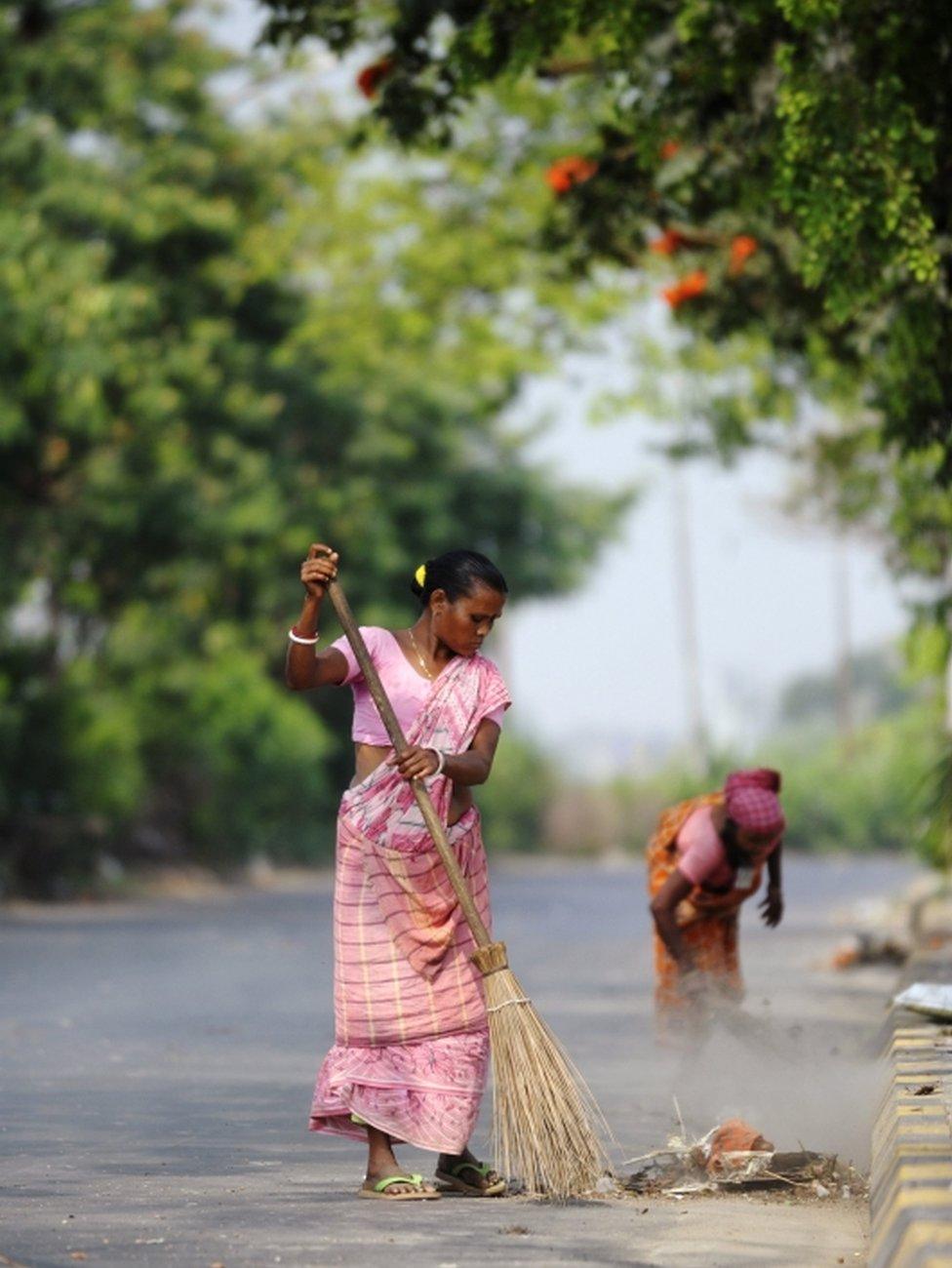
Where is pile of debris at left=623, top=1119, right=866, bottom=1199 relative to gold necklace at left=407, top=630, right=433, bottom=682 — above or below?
below

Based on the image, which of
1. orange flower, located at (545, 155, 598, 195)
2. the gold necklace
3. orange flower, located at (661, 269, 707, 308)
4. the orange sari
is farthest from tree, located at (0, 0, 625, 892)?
the gold necklace

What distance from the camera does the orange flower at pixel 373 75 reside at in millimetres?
11922

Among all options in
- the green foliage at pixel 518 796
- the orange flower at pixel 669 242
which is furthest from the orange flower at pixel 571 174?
the green foliage at pixel 518 796

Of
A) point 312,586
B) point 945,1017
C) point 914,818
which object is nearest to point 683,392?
point 914,818

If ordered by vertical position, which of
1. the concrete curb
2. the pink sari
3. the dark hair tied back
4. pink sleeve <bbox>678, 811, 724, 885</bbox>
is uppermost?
the dark hair tied back

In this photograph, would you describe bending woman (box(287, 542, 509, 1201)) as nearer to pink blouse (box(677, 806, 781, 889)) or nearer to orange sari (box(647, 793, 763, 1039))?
pink blouse (box(677, 806, 781, 889))

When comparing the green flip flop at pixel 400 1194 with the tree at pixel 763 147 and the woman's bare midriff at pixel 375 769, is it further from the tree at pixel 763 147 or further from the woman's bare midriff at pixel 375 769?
the tree at pixel 763 147

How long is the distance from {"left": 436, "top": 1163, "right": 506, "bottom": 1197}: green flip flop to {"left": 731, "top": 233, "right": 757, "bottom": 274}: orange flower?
815cm

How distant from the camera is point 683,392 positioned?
22016 mm

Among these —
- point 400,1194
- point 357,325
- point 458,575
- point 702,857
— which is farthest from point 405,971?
point 357,325

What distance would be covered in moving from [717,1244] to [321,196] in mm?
23870

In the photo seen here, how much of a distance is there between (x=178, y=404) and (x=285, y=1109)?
22.5m

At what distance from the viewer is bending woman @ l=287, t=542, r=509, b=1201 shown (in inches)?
281

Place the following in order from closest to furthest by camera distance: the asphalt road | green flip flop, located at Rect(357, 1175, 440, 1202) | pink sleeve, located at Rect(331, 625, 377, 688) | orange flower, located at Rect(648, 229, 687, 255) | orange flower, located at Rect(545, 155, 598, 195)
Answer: the asphalt road < green flip flop, located at Rect(357, 1175, 440, 1202) < pink sleeve, located at Rect(331, 625, 377, 688) < orange flower, located at Rect(545, 155, 598, 195) < orange flower, located at Rect(648, 229, 687, 255)
